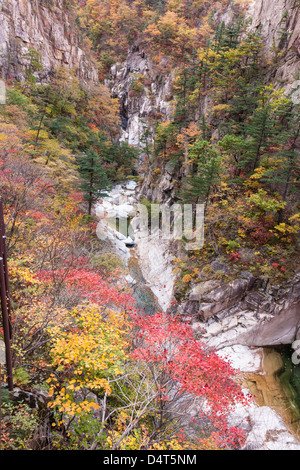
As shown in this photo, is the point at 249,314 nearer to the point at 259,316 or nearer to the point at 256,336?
the point at 259,316

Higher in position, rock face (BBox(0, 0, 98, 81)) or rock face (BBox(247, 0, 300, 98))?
rock face (BBox(0, 0, 98, 81))

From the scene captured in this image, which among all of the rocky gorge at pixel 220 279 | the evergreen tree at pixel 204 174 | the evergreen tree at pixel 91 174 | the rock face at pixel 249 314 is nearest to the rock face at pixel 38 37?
the rocky gorge at pixel 220 279

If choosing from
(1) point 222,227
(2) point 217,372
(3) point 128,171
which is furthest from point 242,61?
(2) point 217,372

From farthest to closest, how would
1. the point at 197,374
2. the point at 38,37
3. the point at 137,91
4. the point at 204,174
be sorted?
the point at 137,91 < the point at 38,37 < the point at 204,174 < the point at 197,374

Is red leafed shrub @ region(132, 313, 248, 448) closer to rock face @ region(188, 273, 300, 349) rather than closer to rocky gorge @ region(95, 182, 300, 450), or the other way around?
rocky gorge @ region(95, 182, 300, 450)

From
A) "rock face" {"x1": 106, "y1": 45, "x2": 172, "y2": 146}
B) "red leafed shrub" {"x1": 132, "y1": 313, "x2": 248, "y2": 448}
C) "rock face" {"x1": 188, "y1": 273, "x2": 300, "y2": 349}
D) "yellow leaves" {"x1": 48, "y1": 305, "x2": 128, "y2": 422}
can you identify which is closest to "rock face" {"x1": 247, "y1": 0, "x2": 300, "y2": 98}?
"rock face" {"x1": 188, "y1": 273, "x2": 300, "y2": 349}

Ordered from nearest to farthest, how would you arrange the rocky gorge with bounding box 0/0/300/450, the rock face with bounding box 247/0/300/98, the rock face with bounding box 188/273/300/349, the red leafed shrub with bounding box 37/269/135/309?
the red leafed shrub with bounding box 37/269/135/309, the rocky gorge with bounding box 0/0/300/450, the rock face with bounding box 188/273/300/349, the rock face with bounding box 247/0/300/98

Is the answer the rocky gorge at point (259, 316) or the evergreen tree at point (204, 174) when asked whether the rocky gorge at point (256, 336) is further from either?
the evergreen tree at point (204, 174)

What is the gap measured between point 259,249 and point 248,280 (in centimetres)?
207

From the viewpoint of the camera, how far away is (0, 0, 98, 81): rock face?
23.4m

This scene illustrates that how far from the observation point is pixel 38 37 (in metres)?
26.3

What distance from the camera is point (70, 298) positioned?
316 inches

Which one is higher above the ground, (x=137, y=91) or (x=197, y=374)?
(x=137, y=91)

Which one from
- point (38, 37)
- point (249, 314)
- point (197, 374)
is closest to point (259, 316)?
point (249, 314)
